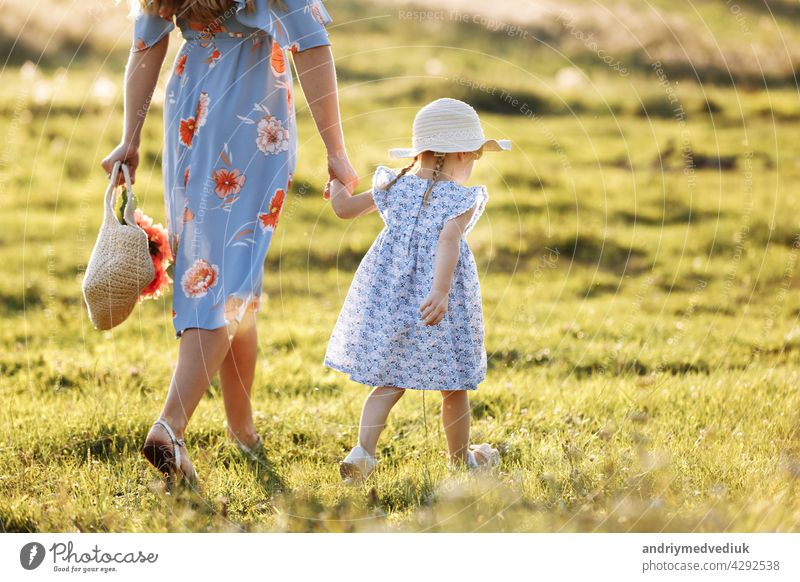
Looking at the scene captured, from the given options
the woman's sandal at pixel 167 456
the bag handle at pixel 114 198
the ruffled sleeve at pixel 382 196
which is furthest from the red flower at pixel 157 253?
the ruffled sleeve at pixel 382 196

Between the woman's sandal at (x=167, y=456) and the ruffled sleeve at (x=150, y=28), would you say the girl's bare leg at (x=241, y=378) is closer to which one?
the woman's sandal at (x=167, y=456)

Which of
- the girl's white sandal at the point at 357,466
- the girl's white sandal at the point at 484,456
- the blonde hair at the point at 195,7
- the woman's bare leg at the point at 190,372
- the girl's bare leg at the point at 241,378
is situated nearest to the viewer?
the blonde hair at the point at 195,7

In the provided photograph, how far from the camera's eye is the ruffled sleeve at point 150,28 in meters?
3.55

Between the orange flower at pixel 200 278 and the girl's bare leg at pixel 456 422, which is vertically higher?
the orange flower at pixel 200 278

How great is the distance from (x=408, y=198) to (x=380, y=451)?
104 cm

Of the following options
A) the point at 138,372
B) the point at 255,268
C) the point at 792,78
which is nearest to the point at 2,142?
the point at 138,372

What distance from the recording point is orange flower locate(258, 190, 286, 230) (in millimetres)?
3566

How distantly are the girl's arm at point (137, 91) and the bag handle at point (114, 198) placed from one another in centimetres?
3

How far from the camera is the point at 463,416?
3670mm

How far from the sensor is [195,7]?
3387mm

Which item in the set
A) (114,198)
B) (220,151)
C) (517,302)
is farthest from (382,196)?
(517,302)

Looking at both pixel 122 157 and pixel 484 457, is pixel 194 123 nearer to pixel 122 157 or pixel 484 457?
pixel 122 157

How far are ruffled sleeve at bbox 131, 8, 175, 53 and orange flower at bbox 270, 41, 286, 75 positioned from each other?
0.37 metres

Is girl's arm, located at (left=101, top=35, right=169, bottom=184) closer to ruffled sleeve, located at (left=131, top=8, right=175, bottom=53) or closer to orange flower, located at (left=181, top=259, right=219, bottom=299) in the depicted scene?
ruffled sleeve, located at (left=131, top=8, right=175, bottom=53)
